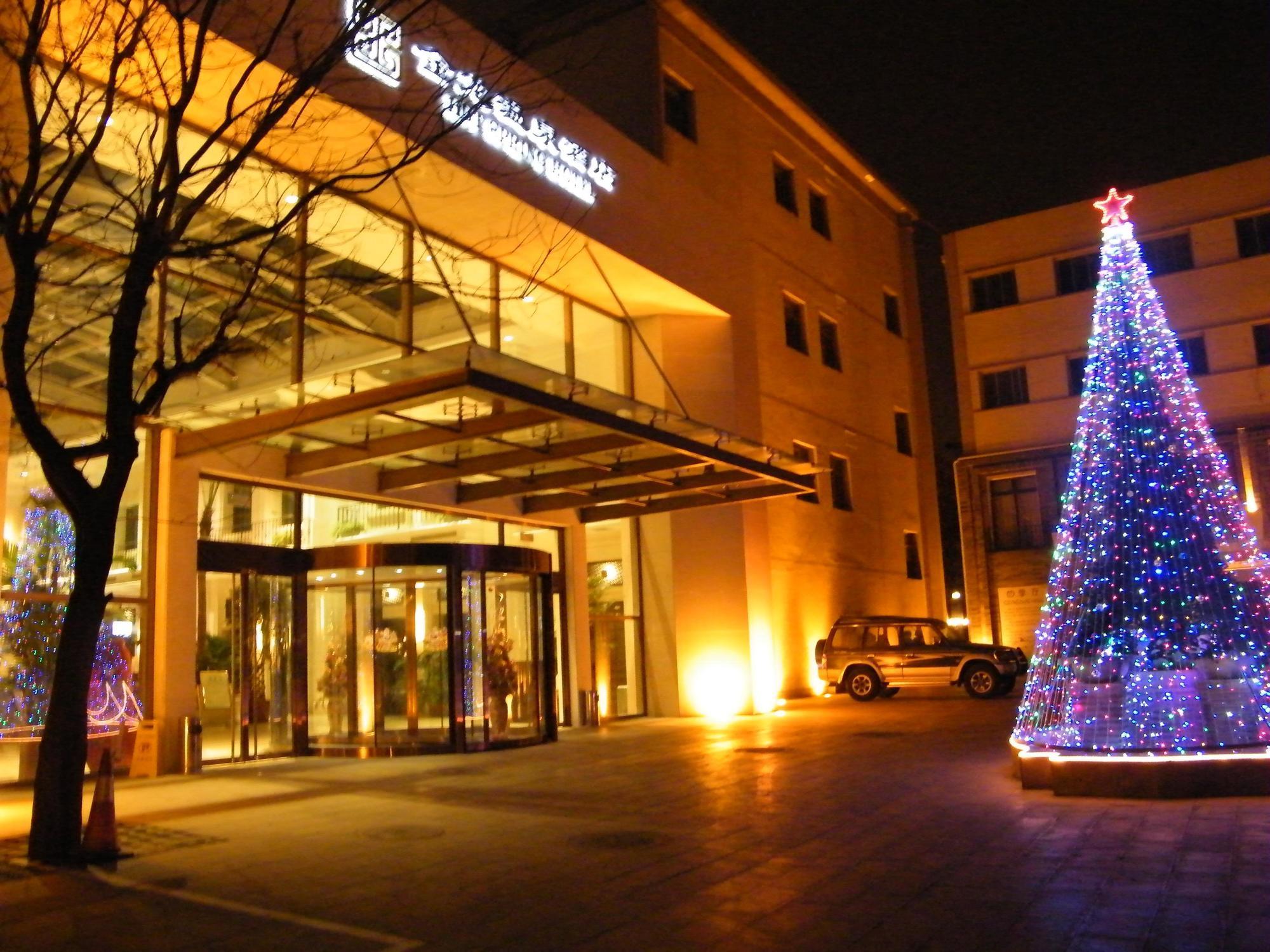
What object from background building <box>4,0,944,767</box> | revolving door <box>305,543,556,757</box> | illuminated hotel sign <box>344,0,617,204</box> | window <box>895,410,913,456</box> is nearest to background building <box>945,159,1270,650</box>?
window <box>895,410,913,456</box>

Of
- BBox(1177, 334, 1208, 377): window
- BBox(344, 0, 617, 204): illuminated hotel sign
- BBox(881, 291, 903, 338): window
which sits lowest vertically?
BBox(1177, 334, 1208, 377): window

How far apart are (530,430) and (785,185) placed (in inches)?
592

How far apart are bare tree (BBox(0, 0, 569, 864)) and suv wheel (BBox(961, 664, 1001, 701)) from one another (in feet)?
50.1

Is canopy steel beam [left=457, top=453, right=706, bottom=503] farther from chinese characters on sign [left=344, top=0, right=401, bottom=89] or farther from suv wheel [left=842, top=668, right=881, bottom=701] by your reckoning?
suv wheel [left=842, top=668, right=881, bottom=701]

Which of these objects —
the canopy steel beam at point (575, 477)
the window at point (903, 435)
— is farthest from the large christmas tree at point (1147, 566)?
the window at point (903, 435)

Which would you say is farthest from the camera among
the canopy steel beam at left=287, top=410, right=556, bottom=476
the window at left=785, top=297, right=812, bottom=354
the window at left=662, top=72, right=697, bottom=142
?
the window at left=785, top=297, right=812, bottom=354

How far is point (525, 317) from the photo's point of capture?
2008 centimetres

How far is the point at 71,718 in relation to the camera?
8.51m

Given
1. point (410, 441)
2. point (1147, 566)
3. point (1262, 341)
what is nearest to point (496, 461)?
point (410, 441)

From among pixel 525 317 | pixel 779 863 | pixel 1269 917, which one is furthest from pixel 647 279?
pixel 1269 917

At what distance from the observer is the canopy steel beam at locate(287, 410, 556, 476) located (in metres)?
13.8

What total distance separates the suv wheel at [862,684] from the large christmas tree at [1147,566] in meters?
12.5

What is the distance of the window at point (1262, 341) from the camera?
99.2ft

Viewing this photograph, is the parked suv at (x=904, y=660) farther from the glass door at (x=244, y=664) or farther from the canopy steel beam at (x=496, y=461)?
the glass door at (x=244, y=664)
